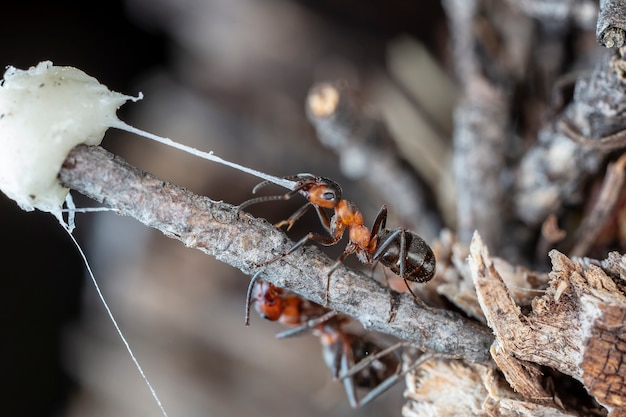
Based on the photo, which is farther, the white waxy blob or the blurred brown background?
the blurred brown background

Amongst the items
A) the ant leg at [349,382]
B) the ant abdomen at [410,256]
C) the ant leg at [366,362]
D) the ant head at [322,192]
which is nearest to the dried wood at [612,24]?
the ant abdomen at [410,256]

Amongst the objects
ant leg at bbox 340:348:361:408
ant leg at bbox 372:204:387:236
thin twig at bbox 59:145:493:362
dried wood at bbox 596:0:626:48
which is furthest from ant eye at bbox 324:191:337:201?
dried wood at bbox 596:0:626:48

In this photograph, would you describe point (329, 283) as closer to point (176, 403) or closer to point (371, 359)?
point (371, 359)

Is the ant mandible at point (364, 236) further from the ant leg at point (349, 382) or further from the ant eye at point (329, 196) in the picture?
the ant leg at point (349, 382)

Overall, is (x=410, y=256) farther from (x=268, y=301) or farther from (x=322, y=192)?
(x=268, y=301)

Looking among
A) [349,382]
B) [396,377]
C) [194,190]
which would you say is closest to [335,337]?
[349,382]

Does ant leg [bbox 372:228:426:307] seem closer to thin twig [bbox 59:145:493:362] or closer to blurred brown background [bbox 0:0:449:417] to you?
thin twig [bbox 59:145:493:362]

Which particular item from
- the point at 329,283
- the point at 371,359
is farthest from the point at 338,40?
the point at 329,283
